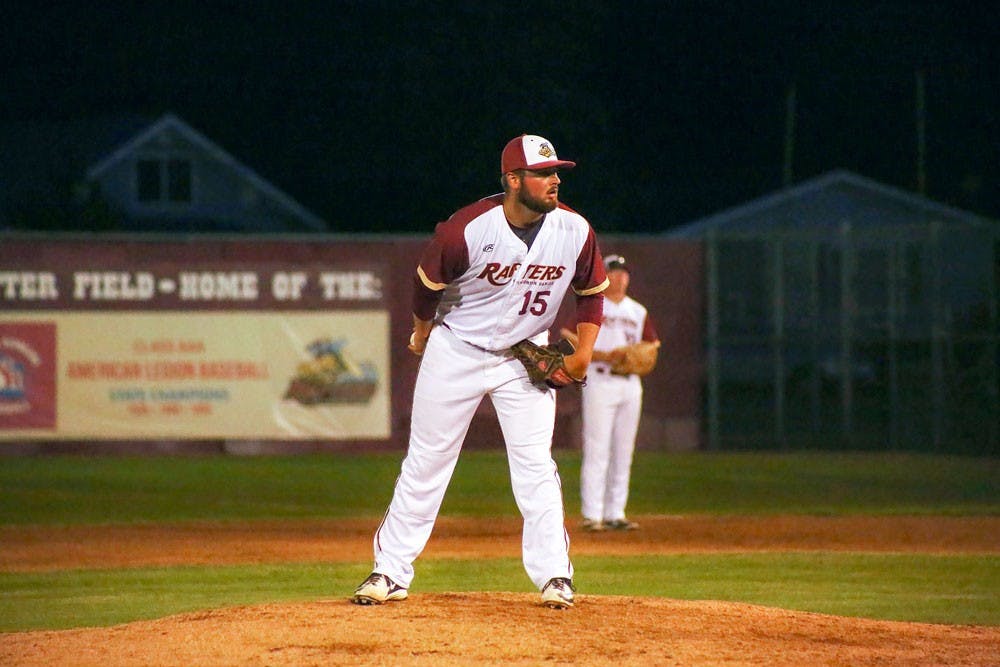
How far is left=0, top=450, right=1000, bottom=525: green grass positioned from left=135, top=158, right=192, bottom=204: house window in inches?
859

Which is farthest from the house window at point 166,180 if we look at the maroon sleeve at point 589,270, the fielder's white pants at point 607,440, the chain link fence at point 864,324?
the maroon sleeve at point 589,270

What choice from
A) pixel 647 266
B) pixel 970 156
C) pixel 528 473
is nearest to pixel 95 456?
pixel 647 266

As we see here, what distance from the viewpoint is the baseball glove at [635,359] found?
488 inches

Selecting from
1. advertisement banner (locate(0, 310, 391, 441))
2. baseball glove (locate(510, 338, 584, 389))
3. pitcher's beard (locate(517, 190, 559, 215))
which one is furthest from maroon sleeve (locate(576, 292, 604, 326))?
advertisement banner (locate(0, 310, 391, 441))

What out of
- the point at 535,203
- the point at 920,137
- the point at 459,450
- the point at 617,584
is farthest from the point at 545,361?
the point at 920,137

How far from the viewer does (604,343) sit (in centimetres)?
1251

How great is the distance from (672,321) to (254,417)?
575 centimetres

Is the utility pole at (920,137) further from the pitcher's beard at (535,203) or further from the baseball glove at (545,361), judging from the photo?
the pitcher's beard at (535,203)

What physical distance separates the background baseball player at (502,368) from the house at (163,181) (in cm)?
3305

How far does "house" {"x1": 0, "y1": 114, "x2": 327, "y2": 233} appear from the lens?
132 feet

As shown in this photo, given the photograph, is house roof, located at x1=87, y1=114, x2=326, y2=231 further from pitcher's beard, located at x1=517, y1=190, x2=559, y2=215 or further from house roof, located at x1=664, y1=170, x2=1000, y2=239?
pitcher's beard, located at x1=517, y1=190, x2=559, y2=215

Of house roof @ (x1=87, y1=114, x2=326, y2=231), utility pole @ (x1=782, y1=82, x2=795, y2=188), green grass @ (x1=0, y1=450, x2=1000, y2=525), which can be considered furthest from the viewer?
utility pole @ (x1=782, y1=82, x2=795, y2=188)

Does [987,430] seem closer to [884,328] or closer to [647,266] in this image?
[884,328]

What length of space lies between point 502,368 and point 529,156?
0.95 meters
